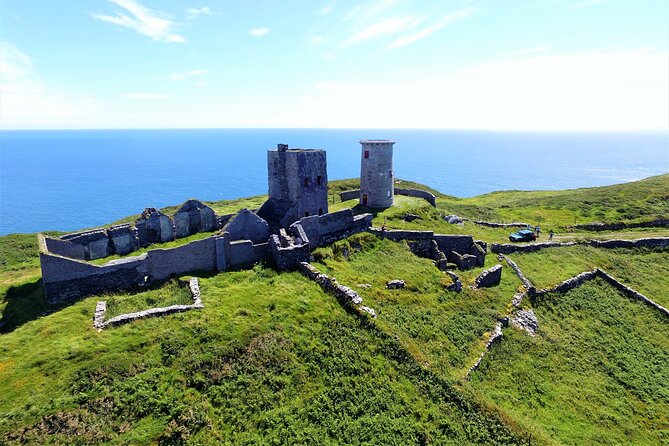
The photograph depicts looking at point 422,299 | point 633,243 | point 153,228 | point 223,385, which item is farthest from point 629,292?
point 153,228

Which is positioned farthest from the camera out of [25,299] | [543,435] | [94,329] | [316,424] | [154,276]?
[154,276]

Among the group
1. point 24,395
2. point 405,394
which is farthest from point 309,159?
point 24,395

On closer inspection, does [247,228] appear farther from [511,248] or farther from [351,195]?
[511,248]

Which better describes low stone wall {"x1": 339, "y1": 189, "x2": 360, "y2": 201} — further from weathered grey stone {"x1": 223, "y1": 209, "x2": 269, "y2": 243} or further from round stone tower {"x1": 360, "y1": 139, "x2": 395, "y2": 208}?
weathered grey stone {"x1": 223, "y1": 209, "x2": 269, "y2": 243}

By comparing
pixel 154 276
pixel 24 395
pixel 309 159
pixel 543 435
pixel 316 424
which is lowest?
pixel 543 435

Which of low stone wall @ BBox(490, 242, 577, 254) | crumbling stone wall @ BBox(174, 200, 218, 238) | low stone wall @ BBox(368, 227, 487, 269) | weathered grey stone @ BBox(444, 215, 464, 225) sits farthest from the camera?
weathered grey stone @ BBox(444, 215, 464, 225)

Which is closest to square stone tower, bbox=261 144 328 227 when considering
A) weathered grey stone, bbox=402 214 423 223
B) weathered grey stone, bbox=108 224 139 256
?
weathered grey stone, bbox=402 214 423 223

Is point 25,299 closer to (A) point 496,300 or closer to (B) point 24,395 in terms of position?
(B) point 24,395
